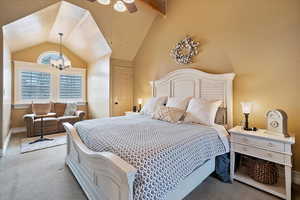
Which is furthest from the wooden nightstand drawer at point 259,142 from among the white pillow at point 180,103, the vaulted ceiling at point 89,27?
the vaulted ceiling at point 89,27

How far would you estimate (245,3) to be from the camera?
2504 millimetres

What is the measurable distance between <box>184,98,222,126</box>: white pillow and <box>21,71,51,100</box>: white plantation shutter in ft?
17.5

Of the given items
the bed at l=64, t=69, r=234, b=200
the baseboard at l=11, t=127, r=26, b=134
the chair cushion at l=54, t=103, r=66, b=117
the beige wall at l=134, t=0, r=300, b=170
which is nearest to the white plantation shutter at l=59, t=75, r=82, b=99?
the chair cushion at l=54, t=103, r=66, b=117

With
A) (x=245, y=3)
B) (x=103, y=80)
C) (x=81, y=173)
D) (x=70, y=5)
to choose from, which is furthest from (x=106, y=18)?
(x=81, y=173)

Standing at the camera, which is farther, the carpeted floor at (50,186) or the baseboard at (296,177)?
the baseboard at (296,177)

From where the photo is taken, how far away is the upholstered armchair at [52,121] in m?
4.17

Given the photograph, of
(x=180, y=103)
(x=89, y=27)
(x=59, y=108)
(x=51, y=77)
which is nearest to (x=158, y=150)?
(x=180, y=103)

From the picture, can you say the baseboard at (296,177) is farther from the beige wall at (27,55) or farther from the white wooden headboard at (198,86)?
the beige wall at (27,55)

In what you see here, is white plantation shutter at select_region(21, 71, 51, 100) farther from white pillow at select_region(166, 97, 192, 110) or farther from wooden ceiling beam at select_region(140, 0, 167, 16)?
white pillow at select_region(166, 97, 192, 110)

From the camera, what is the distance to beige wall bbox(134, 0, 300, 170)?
210 centimetres

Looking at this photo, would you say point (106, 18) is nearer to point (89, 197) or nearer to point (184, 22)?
point (184, 22)

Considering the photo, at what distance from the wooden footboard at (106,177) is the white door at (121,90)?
259 centimetres

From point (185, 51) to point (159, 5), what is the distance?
1.45 m

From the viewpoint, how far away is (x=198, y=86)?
3053 mm
